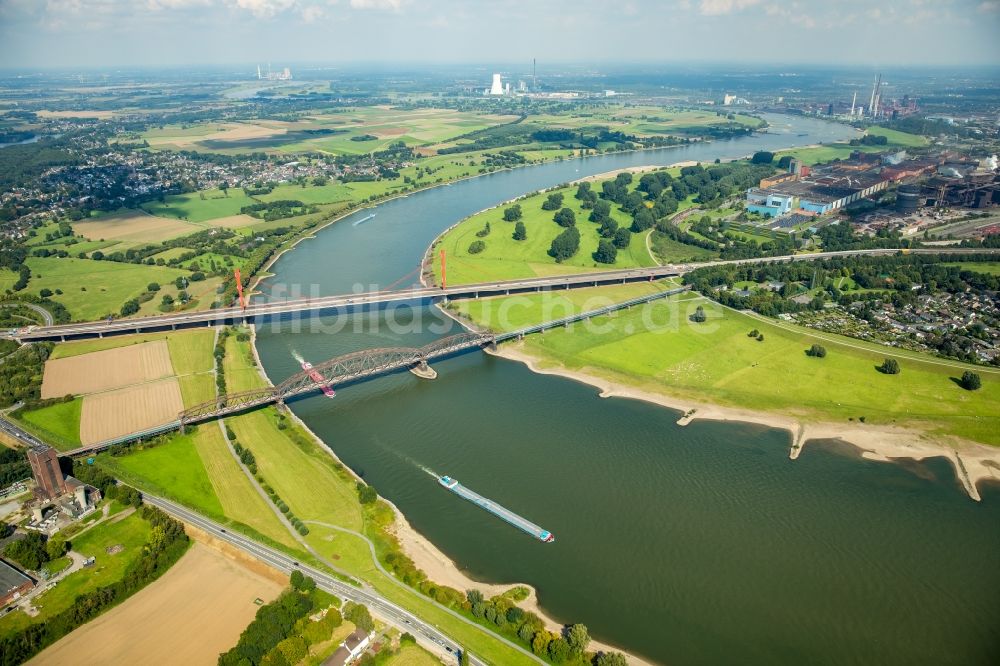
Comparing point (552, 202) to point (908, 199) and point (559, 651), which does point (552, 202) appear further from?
point (559, 651)

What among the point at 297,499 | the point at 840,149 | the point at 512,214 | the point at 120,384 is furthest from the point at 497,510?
the point at 840,149

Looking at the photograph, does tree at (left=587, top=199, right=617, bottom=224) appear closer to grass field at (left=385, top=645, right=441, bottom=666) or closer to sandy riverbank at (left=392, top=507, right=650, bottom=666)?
sandy riverbank at (left=392, top=507, right=650, bottom=666)

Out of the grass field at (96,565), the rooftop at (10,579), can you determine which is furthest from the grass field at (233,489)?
the rooftop at (10,579)

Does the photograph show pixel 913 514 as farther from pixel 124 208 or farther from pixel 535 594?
pixel 124 208

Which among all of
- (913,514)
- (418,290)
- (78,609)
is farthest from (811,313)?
(78,609)

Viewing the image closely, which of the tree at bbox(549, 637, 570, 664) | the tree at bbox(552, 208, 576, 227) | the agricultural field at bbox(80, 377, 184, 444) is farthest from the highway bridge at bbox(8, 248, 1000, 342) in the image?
the tree at bbox(549, 637, 570, 664)
